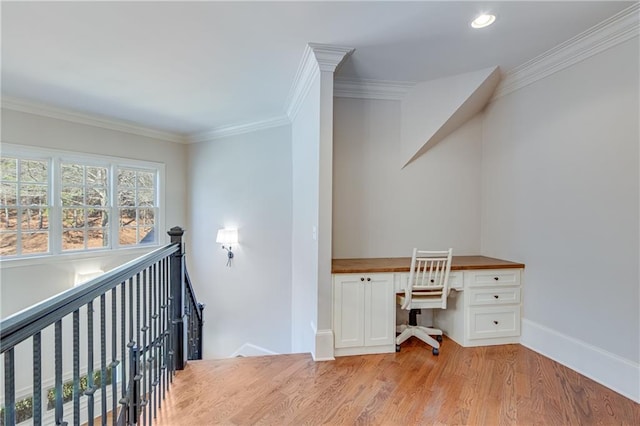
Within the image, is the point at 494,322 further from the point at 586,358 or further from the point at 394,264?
the point at 394,264

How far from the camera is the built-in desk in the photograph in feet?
9.11

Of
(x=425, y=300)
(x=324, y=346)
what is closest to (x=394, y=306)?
(x=425, y=300)

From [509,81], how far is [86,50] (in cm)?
387

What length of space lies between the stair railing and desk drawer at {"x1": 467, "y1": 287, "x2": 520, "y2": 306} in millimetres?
2595

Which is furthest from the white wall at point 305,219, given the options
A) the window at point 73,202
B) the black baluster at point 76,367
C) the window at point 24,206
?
the window at point 24,206

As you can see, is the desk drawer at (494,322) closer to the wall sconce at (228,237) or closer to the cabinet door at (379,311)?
the cabinet door at (379,311)

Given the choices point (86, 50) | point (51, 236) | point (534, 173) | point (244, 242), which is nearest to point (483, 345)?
point (534, 173)

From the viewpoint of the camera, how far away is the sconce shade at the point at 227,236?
15.2 feet

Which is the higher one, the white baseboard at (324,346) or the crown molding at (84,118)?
the crown molding at (84,118)

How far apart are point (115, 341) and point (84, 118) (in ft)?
13.7

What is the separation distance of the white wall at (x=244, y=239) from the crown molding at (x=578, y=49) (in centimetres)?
270

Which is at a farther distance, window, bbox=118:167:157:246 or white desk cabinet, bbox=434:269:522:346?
window, bbox=118:167:157:246

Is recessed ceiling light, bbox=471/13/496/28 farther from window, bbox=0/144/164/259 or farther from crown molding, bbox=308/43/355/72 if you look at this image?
window, bbox=0/144/164/259

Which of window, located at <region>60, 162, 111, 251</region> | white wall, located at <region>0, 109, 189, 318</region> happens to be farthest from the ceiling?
window, located at <region>60, 162, 111, 251</region>
